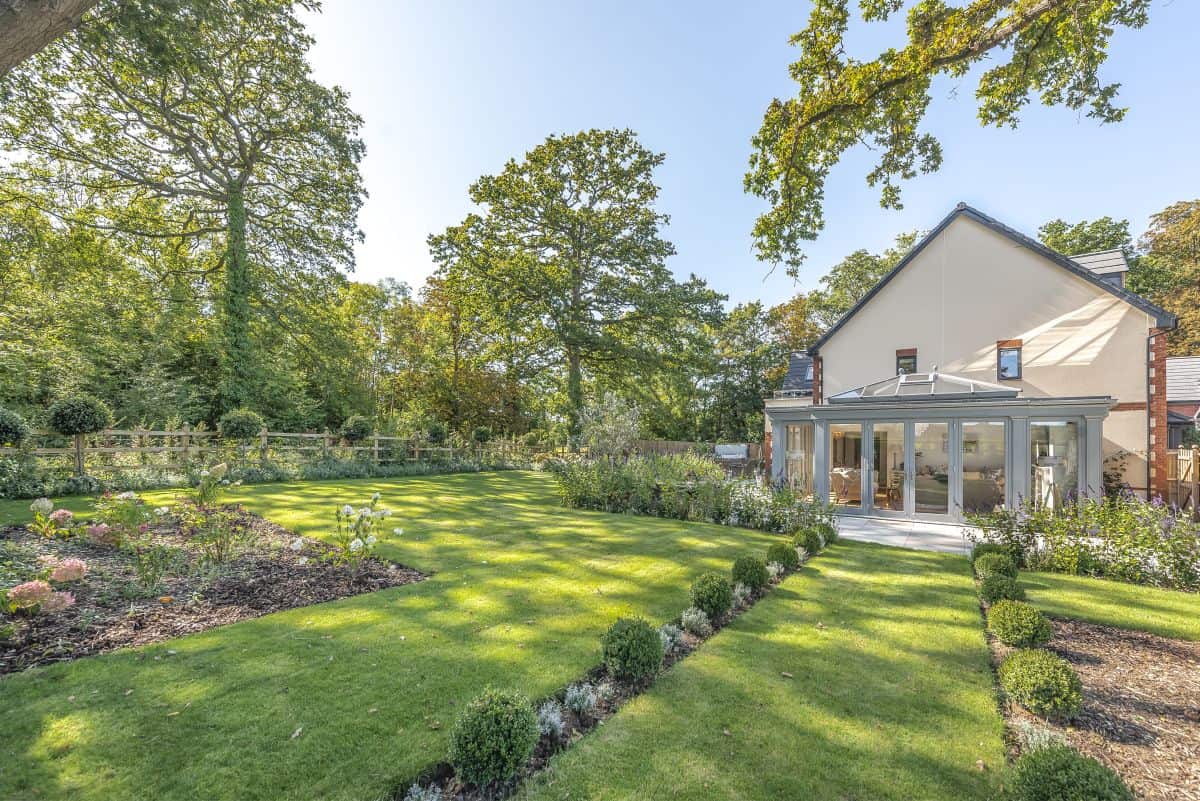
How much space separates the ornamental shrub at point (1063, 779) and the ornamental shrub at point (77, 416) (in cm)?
1505

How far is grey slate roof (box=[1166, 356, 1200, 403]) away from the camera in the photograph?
1794cm

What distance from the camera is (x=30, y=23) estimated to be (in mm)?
2561

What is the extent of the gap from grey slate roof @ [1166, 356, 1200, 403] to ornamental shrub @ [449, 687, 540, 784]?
2641 cm

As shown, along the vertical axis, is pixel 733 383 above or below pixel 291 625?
above

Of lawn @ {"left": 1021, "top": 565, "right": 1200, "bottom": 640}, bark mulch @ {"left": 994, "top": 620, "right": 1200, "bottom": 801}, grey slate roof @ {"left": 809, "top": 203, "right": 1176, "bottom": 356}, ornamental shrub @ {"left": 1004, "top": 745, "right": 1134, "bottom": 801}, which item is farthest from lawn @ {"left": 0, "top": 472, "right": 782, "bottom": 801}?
grey slate roof @ {"left": 809, "top": 203, "right": 1176, "bottom": 356}

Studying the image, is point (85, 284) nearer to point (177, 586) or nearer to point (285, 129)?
point (285, 129)

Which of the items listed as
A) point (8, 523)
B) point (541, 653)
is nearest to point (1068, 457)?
point (541, 653)

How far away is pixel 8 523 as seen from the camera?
6.83 metres

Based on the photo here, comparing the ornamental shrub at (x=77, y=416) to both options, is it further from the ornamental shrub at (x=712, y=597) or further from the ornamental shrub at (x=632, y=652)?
the ornamental shrub at (x=712, y=597)

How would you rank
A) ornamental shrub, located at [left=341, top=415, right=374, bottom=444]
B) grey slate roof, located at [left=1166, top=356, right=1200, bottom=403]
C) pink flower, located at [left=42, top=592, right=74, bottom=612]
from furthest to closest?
grey slate roof, located at [left=1166, top=356, right=1200, bottom=403] < ornamental shrub, located at [left=341, top=415, right=374, bottom=444] < pink flower, located at [left=42, top=592, right=74, bottom=612]

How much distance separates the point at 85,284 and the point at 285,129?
8.68 m

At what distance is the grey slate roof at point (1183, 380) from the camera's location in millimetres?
17938

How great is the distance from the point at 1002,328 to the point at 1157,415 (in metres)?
3.74

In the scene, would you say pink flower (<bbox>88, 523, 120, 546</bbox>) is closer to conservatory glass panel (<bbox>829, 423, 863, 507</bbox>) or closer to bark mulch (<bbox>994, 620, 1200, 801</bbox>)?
bark mulch (<bbox>994, 620, 1200, 801</bbox>)
